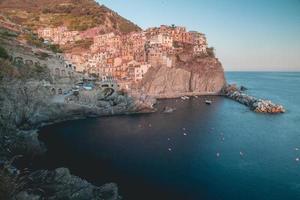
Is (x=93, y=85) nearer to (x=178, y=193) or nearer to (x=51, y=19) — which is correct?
(x=178, y=193)

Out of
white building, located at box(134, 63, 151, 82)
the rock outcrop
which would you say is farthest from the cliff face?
the rock outcrop

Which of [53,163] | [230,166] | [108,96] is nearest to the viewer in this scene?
[53,163]

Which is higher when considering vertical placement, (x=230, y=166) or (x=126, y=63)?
(x=126, y=63)

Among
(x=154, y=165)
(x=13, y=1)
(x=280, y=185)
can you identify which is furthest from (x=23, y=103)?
(x=13, y=1)

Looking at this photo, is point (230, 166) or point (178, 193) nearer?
point (178, 193)

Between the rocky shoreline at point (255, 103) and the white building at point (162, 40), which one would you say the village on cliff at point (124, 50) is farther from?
the rocky shoreline at point (255, 103)

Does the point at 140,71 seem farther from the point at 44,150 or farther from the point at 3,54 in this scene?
the point at 44,150

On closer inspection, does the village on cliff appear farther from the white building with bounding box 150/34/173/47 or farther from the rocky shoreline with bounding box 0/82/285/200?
the rocky shoreline with bounding box 0/82/285/200
